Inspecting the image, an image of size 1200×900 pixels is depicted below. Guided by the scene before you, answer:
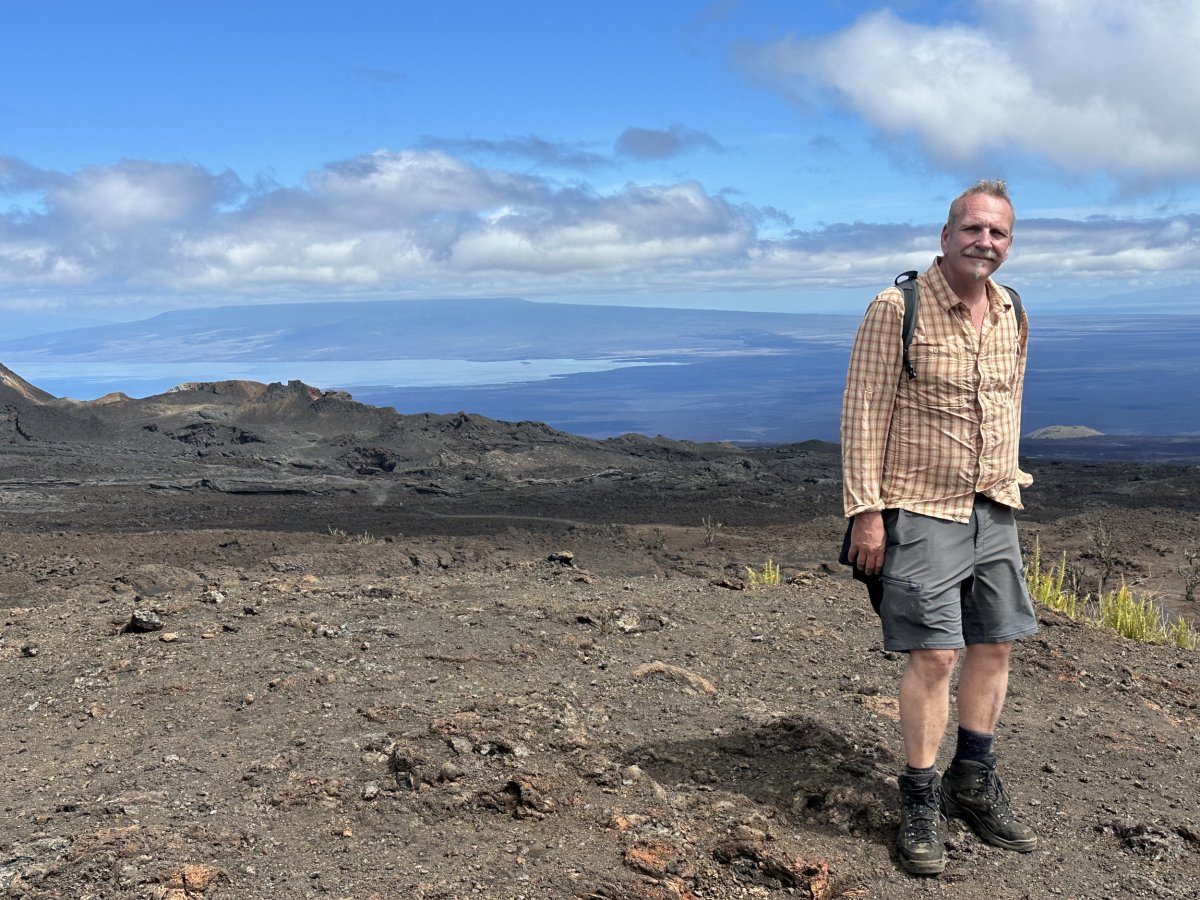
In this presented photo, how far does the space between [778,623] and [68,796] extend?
3.47 meters

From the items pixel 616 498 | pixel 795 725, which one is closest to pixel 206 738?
pixel 795 725

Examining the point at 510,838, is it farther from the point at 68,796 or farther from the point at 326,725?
the point at 68,796

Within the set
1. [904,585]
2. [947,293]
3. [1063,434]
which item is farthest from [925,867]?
[1063,434]

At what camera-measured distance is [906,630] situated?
3.26 m


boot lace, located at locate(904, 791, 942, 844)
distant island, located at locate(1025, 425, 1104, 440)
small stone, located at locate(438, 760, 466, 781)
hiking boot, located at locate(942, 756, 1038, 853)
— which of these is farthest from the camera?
distant island, located at locate(1025, 425, 1104, 440)

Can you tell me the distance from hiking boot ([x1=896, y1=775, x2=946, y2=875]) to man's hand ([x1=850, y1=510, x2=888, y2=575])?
64cm

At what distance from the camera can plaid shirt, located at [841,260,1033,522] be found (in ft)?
10.8

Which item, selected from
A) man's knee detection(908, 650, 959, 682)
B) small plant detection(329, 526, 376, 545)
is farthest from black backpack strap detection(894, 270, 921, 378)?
small plant detection(329, 526, 376, 545)

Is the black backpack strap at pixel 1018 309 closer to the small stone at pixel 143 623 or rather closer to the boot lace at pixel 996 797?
the boot lace at pixel 996 797

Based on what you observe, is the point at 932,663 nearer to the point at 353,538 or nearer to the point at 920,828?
the point at 920,828

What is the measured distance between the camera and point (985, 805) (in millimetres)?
3461

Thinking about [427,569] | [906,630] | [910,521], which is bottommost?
[427,569]

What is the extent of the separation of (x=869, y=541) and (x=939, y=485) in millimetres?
281

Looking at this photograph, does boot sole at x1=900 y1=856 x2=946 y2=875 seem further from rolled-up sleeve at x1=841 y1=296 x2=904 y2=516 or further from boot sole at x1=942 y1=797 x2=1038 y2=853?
rolled-up sleeve at x1=841 y1=296 x2=904 y2=516
